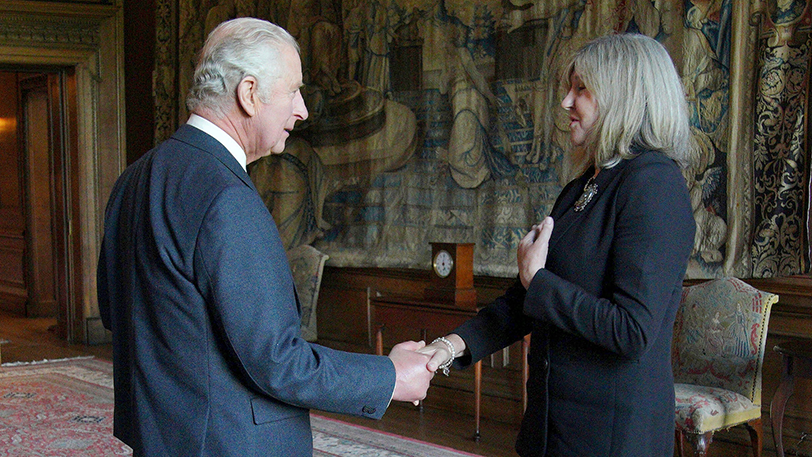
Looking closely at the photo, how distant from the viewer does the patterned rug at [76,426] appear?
15.7 feet

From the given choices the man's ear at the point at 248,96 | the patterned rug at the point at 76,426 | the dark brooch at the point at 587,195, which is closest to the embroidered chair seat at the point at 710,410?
the patterned rug at the point at 76,426

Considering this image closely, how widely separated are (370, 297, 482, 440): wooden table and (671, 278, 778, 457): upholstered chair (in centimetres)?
132

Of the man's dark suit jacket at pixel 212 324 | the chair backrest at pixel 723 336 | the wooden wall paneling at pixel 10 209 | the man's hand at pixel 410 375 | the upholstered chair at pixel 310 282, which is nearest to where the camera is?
the man's dark suit jacket at pixel 212 324

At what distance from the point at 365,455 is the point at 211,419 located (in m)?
3.14

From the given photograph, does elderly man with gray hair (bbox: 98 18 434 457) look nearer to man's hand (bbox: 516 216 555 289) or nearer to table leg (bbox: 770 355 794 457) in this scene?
man's hand (bbox: 516 216 555 289)

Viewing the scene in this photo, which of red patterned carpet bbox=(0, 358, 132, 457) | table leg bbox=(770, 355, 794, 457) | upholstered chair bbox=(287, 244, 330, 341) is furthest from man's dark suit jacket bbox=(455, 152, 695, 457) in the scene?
upholstered chair bbox=(287, 244, 330, 341)

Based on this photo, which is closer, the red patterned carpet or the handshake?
the handshake

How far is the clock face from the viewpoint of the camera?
5.21m

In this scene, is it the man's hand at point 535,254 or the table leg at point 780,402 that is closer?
the man's hand at point 535,254

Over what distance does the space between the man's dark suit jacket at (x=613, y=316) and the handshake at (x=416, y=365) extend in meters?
0.30

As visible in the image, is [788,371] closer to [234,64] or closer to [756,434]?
[756,434]

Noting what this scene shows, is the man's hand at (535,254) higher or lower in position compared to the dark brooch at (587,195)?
lower

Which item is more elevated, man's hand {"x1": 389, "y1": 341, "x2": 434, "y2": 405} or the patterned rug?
man's hand {"x1": 389, "y1": 341, "x2": 434, "y2": 405}

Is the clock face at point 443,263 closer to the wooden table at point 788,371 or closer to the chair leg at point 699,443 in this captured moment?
the chair leg at point 699,443
